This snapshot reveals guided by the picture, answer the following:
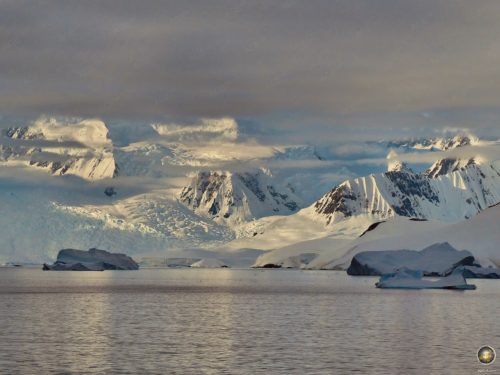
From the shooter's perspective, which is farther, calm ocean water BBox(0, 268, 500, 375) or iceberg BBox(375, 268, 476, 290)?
iceberg BBox(375, 268, 476, 290)

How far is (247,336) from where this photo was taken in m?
71.8

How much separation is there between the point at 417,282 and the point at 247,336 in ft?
286

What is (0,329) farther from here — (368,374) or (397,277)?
(397,277)

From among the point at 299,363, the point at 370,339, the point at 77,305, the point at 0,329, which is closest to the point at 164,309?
the point at 77,305

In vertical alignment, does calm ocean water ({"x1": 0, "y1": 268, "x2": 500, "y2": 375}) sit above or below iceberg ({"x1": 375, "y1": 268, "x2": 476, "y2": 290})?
below

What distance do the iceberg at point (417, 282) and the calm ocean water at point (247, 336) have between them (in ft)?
118

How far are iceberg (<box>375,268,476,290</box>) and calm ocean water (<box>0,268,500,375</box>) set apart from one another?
3600 centimetres

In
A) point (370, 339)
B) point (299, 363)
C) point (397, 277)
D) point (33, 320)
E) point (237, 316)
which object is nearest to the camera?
point (299, 363)

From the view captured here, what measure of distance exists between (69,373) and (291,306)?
2261 inches

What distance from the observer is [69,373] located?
172ft

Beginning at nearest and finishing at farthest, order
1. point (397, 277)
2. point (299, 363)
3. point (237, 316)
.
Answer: point (299, 363) < point (237, 316) < point (397, 277)

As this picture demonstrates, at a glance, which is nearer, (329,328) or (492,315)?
(329,328)

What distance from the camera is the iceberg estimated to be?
153000mm

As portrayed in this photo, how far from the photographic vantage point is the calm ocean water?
55.7 metres
